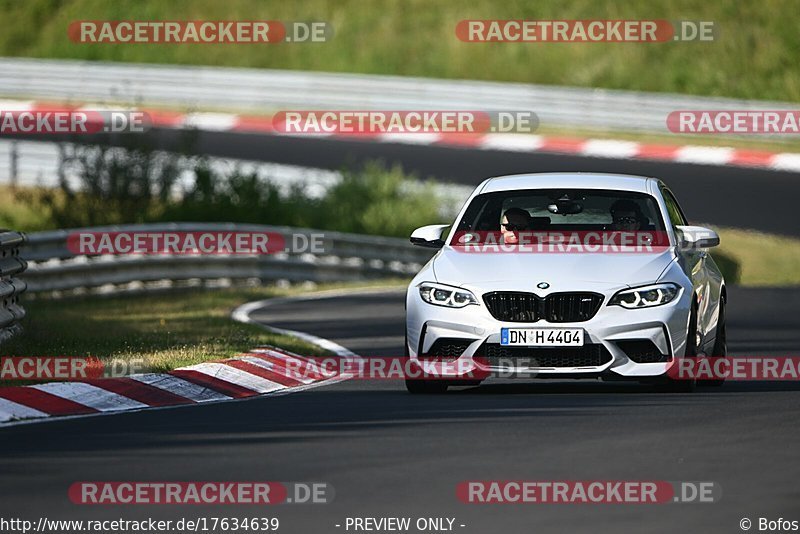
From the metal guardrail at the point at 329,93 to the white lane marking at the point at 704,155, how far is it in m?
0.94

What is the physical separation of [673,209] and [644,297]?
214 cm

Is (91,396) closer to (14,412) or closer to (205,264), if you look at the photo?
(14,412)

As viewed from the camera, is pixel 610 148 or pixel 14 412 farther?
pixel 610 148

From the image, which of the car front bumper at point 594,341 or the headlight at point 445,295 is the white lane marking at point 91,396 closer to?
the headlight at point 445,295

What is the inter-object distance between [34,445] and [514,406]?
3217 millimetres

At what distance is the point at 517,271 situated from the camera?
487 inches

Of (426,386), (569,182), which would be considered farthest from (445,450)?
(569,182)

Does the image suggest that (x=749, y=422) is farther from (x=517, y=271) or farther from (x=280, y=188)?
(x=280, y=188)

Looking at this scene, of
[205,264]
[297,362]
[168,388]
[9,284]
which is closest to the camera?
[168,388]

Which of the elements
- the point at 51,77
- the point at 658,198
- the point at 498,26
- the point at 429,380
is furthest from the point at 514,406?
the point at 498,26

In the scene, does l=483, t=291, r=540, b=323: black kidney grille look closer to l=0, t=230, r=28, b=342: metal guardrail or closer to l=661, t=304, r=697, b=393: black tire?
l=661, t=304, r=697, b=393: black tire

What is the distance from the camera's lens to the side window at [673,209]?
13958mm

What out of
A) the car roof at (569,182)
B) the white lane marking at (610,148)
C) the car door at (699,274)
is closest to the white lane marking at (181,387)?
the car roof at (569,182)

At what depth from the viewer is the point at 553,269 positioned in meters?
12.4
